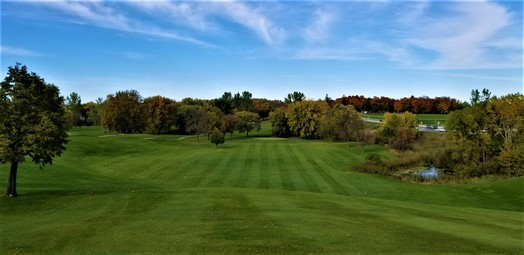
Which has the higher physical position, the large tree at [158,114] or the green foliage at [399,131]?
the large tree at [158,114]

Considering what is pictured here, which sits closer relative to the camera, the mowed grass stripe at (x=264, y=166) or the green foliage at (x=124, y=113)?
the mowed grass stripe at (x=264, y=166)

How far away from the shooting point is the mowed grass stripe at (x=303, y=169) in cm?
4694

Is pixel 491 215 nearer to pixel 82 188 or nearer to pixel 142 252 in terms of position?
pixel 142 252

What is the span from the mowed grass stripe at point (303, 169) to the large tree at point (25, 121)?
27557mm

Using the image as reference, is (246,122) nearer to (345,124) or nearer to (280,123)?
(280,123)

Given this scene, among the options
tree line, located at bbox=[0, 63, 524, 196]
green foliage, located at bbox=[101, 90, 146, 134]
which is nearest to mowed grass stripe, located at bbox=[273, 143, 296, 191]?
tree line, located at bbox=[0, 63, 524, 196]

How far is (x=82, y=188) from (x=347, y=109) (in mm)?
75626

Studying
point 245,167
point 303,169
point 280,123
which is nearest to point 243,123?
point 280,123

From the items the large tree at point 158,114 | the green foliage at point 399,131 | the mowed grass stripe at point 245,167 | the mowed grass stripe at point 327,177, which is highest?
the large tree at point 158,114

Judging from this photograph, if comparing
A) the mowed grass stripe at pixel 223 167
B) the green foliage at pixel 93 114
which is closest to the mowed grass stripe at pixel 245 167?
the mowed grass stripe at pixel 223 167

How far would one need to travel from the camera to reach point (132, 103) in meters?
121

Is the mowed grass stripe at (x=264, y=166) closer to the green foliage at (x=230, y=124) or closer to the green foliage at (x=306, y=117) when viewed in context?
the green foliage at (x=230, y=124)

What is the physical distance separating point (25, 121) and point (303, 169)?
41910 millimetres

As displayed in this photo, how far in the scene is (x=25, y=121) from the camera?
2769cm
